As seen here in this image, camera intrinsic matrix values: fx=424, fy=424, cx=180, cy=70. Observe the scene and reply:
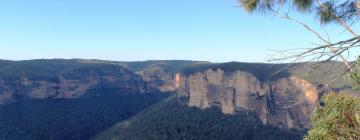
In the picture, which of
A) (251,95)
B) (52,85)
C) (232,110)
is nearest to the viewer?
(232,110)

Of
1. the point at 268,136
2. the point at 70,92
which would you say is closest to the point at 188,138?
the point at 268,136

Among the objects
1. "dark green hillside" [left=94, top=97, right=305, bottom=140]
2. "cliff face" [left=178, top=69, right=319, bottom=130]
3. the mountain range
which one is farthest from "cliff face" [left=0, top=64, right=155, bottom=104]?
"dark green hillside" [left=94, top=97, right=305, bottom=140]

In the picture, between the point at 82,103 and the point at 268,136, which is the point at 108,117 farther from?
the point at 268,136

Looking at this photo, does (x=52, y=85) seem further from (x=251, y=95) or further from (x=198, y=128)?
(x=251, y=95)

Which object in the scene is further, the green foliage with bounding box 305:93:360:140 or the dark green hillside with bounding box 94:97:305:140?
the dark green hillside with bounding box 94:97:305:140

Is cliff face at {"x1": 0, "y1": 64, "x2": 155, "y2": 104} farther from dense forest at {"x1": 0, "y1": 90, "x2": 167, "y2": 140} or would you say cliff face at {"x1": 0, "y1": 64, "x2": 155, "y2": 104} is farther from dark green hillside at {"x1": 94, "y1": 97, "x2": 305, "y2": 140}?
dark green hillside at {"x1": 94, "y1": 97, "x2": 305, "y2": 140}

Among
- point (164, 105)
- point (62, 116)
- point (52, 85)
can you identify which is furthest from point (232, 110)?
point (52, 85)
